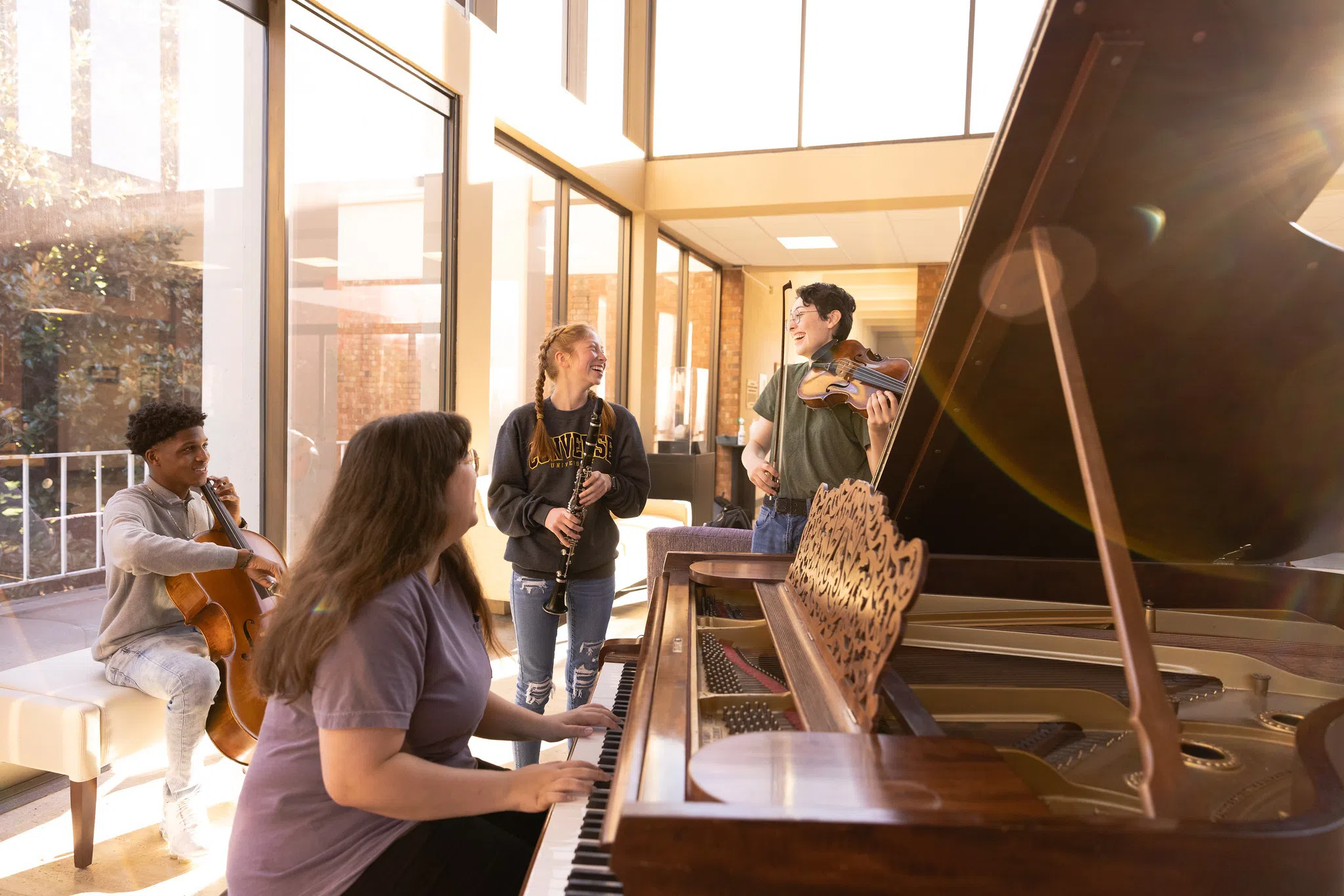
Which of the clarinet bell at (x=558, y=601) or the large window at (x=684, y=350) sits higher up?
the large window at (x=684, y=350)

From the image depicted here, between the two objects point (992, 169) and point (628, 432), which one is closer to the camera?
point (992, 169)

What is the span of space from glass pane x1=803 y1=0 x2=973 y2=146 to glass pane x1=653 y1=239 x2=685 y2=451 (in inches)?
82.1

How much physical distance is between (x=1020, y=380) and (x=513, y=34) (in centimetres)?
505

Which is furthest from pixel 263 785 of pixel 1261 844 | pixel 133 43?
pixel 133 43

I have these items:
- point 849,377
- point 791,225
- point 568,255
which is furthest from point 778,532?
point 791,225

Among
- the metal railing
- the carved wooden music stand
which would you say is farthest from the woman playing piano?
the metal railing

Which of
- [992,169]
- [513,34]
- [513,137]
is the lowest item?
[992,169]

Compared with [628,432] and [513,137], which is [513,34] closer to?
[513,137]

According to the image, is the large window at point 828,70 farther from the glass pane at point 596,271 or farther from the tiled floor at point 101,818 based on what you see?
the tiled floor at point 101,818

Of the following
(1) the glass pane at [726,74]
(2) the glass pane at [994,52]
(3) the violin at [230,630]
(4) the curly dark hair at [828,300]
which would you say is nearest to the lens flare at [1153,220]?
(4) the curly dark hair at [828,300]

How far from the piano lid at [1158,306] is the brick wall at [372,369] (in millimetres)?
2927

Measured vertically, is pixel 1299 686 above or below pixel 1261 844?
below

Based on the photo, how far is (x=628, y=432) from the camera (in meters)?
2.85

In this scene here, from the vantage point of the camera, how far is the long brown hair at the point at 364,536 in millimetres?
1214
